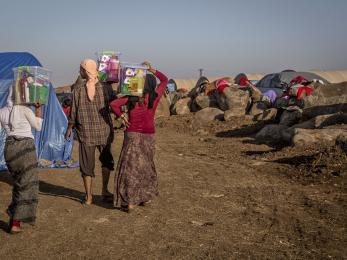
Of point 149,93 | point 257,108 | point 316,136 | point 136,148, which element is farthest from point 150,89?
point 257,108

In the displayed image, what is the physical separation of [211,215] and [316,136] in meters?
4.85

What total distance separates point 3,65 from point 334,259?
6.86 meters

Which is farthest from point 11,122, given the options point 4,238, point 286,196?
point 286,196

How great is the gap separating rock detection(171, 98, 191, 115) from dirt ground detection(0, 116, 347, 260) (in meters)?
9.59

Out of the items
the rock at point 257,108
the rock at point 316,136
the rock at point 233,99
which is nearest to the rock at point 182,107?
the rock at point 233,99

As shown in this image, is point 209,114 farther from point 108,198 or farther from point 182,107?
point 108,198

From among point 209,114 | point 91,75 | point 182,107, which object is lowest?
point 182,107

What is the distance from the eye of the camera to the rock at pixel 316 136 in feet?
31.7

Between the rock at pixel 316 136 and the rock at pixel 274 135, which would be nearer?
the rock at pixel 316 136

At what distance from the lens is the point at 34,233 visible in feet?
16.8

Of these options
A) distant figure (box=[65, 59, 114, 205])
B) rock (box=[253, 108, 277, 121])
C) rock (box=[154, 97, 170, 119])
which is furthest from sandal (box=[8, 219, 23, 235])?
rock (box=[154, 97, 170, 119])

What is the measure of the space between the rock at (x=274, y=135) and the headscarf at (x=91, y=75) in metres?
6.16

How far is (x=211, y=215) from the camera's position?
5684 millimetres

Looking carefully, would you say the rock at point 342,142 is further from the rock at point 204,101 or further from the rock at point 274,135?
the rock at point 204,101
